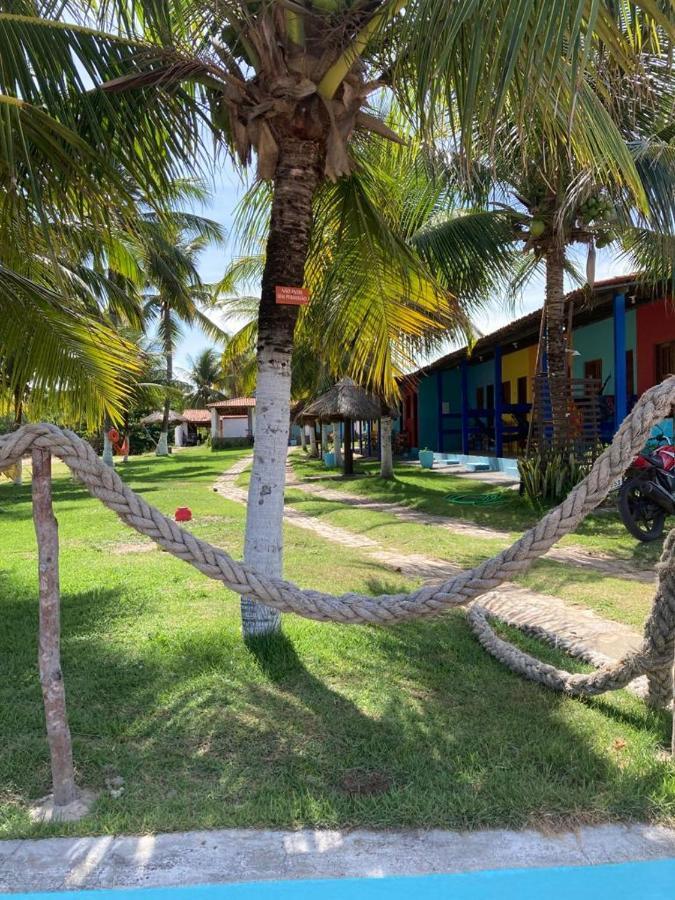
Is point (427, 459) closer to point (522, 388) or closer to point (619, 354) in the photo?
point (522, 388)

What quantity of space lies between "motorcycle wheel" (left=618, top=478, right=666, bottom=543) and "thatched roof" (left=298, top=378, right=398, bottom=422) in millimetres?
9331

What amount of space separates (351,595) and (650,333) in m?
13.4

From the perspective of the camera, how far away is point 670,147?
746cm

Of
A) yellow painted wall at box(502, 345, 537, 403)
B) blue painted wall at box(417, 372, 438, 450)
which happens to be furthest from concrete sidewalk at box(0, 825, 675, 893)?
blue painted wall at box(417, 372, 438, 450)

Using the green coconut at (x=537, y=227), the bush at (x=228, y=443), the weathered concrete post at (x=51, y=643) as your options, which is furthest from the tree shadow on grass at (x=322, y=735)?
the bush at (x=228, y=443)

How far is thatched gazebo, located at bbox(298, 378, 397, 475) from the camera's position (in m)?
17.4

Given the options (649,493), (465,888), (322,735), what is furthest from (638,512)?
(465,888)

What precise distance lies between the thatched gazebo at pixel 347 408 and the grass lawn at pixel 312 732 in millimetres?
12538

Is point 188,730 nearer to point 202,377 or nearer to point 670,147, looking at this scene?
point 670,147

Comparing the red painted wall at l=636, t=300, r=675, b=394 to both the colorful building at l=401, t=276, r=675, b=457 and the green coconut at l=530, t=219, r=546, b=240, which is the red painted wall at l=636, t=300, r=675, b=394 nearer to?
the colorful building at l=401, t=276, r=675, b=457

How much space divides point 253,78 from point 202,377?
46.5 metres

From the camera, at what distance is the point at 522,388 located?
20.0 m

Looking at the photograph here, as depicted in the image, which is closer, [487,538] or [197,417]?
[487,538]

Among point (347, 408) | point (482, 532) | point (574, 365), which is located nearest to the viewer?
point (482, 532)
